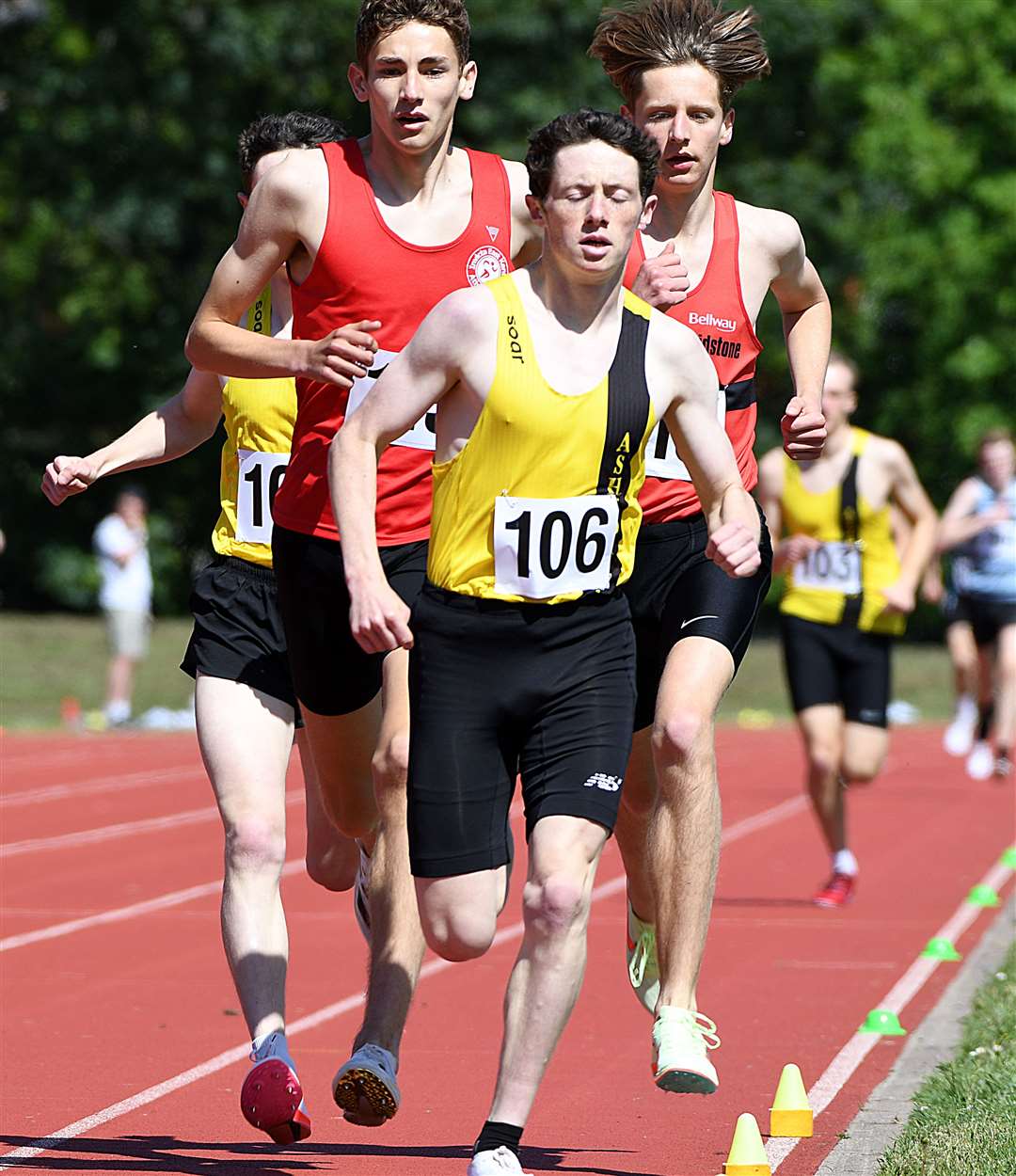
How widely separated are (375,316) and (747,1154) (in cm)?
218

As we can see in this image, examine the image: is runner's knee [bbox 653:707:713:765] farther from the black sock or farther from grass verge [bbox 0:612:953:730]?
grass verge [bbox 0:612:953:730]

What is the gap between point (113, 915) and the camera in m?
11.1

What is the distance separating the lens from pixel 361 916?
609cm

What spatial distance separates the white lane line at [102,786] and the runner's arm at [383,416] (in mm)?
11630

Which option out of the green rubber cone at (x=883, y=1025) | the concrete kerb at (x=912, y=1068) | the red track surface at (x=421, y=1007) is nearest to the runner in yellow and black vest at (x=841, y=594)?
the red track surface at (x=421, y=1007)

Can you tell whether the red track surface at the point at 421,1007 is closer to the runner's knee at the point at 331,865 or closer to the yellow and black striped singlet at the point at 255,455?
the runner's knee at the point at 331,865

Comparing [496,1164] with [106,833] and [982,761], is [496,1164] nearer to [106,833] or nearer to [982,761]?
[106,833]

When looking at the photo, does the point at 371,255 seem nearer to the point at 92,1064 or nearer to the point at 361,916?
the point at 361,916

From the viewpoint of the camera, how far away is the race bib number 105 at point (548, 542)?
4.98 metres

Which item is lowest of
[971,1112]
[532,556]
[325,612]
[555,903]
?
[971,1112]

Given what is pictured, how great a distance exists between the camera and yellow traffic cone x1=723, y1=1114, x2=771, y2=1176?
5258 millimetres

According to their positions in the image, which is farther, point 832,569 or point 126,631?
point 126,631

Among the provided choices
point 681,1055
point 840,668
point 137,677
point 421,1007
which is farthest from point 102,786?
point 681,1055

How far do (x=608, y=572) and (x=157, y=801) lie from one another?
11.9 meters
